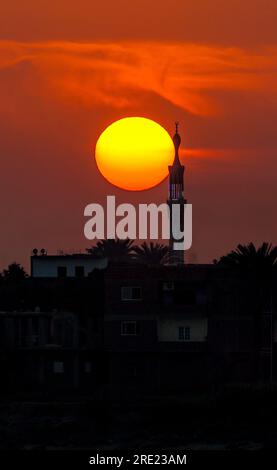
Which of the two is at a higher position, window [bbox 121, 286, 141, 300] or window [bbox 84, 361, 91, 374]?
window [bbox 121, 286, 141, 300]

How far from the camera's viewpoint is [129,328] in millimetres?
181750

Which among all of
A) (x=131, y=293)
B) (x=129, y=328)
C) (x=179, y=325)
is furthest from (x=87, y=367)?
(x=179, y=325)

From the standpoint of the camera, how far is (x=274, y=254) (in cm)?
18250

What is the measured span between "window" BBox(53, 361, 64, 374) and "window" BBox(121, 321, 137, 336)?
4.65m

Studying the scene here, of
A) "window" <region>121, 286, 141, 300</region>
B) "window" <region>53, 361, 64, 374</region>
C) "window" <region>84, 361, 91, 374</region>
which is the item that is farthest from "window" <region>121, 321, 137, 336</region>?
"window" <region>53, 361, 64, 374</region>

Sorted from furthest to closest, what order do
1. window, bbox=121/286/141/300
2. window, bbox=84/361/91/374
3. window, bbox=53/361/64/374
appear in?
window, bbox=84/361/91/374 → window, bbox=53/361/64/374 → window, bbox=121/286/141/300

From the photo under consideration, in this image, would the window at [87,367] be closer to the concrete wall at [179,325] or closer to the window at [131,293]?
the concrete wall at [179,325]

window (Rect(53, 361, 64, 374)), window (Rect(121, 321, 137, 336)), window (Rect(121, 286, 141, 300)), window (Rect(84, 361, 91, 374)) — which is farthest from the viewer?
window (Rect(84, 361, 91, 374))

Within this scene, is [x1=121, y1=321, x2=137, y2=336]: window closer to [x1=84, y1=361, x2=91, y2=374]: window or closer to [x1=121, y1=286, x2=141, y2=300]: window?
[x1=121, y1=286, x2=141, y2=300]: window

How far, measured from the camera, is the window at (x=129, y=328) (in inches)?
7151

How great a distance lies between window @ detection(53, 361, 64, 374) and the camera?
602ft

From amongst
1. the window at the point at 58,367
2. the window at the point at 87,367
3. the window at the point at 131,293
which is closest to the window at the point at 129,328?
the window at the point at 131,293

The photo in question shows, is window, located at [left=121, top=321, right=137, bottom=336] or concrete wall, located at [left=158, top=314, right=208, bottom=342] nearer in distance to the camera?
window, located at [left=121, top=321, right=137, bottom=336]
